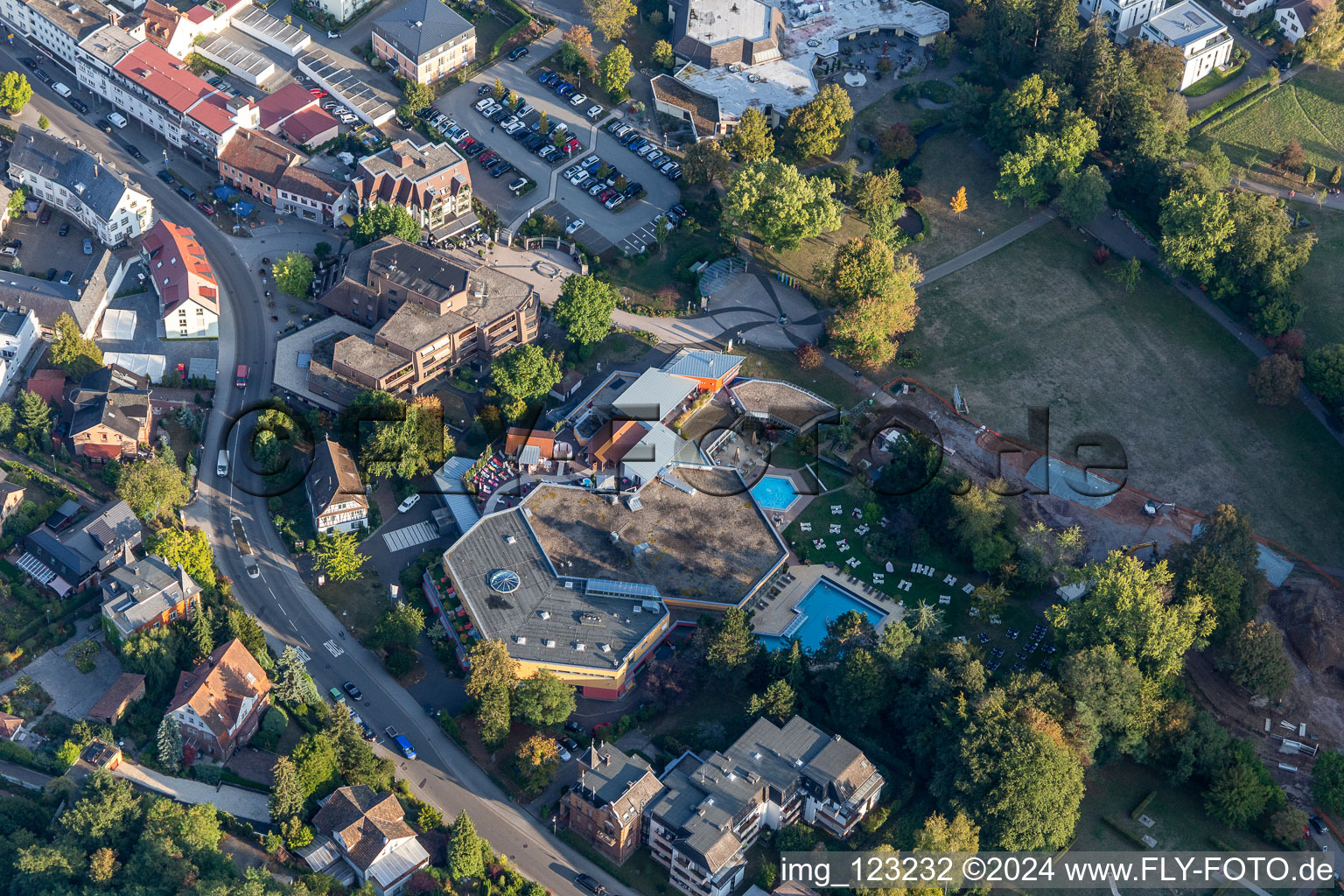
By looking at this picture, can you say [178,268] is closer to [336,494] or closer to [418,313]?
[418,313]

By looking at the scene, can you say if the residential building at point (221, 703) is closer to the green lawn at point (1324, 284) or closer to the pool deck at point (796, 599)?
the pool deck at point (796, 599)

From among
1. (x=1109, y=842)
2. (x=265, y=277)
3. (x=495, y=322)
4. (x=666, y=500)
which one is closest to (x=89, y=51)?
(x=265, y=277)

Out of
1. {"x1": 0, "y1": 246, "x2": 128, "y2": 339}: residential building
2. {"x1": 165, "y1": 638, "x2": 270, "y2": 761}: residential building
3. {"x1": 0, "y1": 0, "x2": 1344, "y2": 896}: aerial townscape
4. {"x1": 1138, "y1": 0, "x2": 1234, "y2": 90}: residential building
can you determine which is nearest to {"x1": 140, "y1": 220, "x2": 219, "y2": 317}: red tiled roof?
{"x1": 0, "y1": 0, "x2": 1344, "y2": 896}: aerial townscape

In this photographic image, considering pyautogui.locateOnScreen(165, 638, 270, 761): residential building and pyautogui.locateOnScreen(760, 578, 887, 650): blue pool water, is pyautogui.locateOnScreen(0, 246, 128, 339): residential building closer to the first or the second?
pyautogui.locateOnScreen(165, 638, 270, 761): residential building

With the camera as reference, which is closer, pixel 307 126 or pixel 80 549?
pixel 80 549

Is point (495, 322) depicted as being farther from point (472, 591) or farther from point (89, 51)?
point (89, 51)

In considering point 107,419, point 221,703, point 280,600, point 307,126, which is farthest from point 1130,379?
point 107,419
